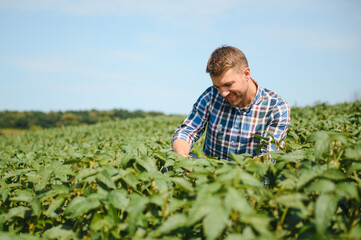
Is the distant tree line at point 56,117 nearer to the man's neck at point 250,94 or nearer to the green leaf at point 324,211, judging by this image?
the man's neck at point 250,94

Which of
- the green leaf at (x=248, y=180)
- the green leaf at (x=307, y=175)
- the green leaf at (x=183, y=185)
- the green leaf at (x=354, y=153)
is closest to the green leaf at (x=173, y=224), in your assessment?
the green leaf at (x=183, y=185)

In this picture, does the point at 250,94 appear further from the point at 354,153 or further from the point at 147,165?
the point at 147,165

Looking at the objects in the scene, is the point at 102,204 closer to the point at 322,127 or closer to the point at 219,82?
the point at 219,82

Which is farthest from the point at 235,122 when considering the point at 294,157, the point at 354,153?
the point at 354,153

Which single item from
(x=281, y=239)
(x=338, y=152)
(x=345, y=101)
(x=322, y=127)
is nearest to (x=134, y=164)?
(x=281, y=239)

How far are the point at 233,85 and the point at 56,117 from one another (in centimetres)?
3124

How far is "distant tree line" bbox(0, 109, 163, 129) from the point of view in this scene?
97.8 ft

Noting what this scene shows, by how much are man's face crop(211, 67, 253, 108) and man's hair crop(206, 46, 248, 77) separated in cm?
5

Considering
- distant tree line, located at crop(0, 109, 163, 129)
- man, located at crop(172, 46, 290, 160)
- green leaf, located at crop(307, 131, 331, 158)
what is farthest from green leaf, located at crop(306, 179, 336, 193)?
distant tree line, located at crop(0, 109, 163, 129)

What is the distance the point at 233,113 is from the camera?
131 inches

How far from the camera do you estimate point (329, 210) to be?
3.67ft

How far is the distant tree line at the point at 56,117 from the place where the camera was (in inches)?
1174

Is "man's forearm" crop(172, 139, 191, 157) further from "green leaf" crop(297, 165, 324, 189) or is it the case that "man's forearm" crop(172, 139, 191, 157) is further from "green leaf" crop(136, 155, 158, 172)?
"green leaf" crop(297, 165, 324, 189)

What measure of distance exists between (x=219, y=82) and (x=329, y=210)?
79.0 inches
